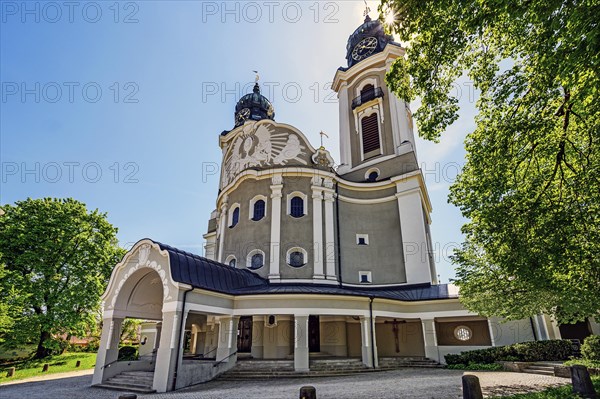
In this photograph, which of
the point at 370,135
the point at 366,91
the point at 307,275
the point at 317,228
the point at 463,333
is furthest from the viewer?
the point at 366,91

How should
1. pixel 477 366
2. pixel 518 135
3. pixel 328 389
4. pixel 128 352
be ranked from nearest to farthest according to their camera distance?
pixel 518 135 → pixel 328 389 → pixel 477 366 → pixel 128 352

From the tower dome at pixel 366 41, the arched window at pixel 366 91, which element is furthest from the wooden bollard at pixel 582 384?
the tower dome at pixel 366 41

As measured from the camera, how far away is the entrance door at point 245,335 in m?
17.7

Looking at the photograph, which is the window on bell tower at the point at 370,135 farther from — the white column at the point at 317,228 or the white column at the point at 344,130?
the white column at the point at 317,228

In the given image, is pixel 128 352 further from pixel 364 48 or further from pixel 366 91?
pixel 364 48

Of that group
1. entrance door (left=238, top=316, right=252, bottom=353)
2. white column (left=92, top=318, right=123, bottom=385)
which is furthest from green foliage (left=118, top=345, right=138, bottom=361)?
entrance door (left=238, top=316, right=252, bottom=353)

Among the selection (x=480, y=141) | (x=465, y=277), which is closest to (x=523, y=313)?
(x=465, y=277)

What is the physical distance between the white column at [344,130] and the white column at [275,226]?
25.9 feet

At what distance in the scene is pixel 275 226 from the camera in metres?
20.2

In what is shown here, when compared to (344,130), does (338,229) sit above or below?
below

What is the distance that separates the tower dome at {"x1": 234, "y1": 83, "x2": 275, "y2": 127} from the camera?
40.0 meters

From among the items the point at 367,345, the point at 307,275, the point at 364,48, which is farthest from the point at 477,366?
the point at 364,48

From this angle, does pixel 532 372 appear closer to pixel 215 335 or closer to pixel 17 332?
pixel 215 335

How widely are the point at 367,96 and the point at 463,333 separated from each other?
18.8m
